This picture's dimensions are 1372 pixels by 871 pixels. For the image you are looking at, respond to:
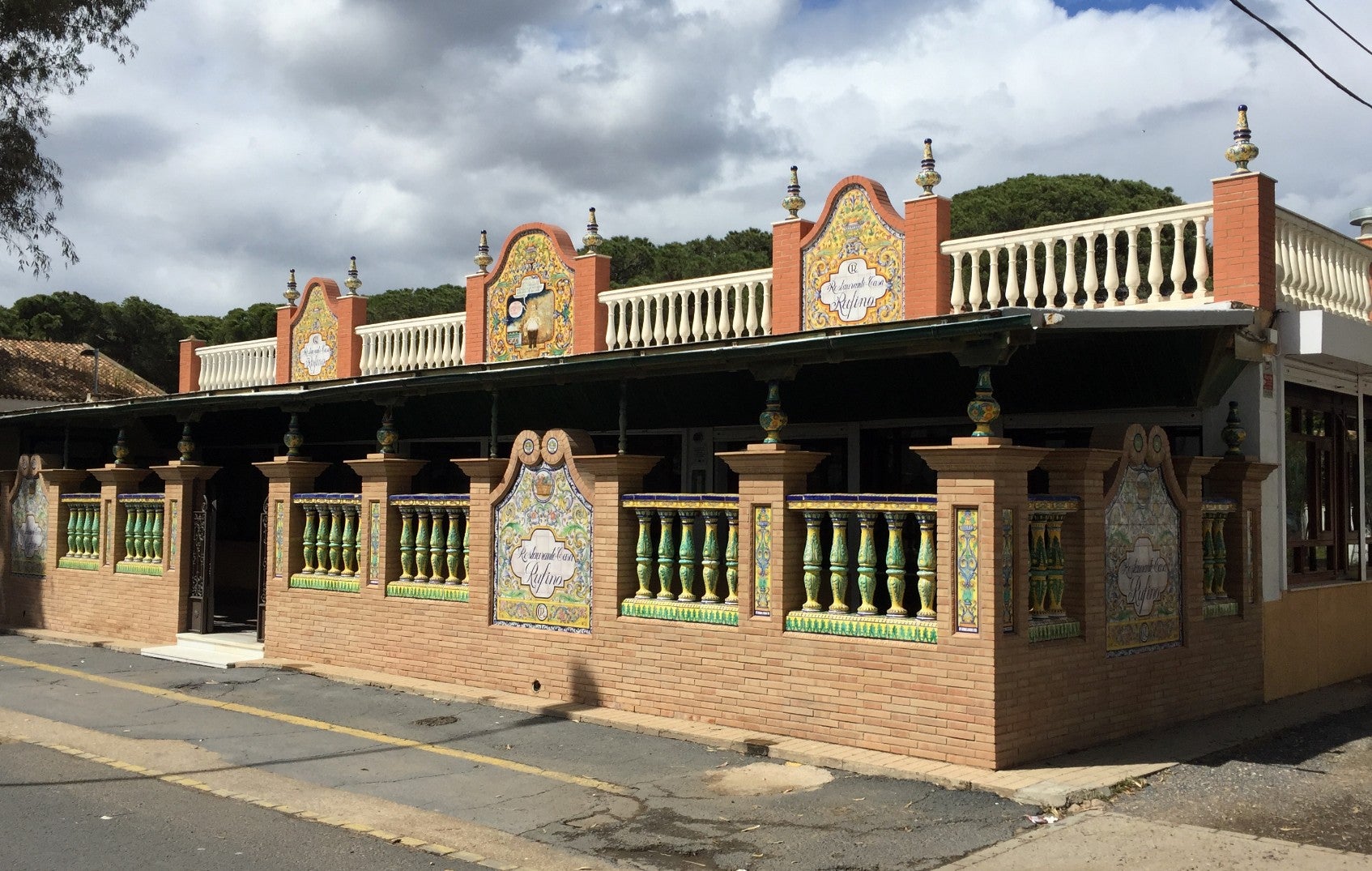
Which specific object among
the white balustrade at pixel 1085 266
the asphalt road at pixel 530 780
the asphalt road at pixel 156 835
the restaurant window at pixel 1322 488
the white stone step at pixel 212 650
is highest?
the white balustrade at pixel 1085 266

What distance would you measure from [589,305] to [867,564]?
24.9ft

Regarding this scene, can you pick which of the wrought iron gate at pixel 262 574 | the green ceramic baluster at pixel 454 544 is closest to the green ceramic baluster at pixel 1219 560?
the green ceramic baluster at pixel 454 544

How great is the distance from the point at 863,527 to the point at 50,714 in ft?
24.8

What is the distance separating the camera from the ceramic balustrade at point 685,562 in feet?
32.5

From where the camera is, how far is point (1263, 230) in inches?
421

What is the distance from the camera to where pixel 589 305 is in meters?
15.6

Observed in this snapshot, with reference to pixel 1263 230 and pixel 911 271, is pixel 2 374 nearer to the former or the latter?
pixel 911 271

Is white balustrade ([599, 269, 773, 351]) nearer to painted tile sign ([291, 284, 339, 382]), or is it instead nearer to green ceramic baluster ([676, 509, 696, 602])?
green ceramic baluster ([676, 509, 696, 602])

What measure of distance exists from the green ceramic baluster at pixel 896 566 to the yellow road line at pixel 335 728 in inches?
92.1

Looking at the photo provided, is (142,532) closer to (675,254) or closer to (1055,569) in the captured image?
(1055,569)

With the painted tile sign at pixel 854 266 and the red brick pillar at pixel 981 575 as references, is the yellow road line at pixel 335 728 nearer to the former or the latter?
the red brick pillar at pixel 981 575

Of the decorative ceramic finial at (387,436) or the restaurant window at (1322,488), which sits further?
the decorative ceramic finial at (387,436)

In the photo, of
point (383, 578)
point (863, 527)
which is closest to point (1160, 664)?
point (863, 527)

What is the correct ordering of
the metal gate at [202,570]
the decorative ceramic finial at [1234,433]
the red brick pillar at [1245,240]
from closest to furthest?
the red brick pillar at [1245,240]
the decorative ceramic finial at [1234,433]
the metal gate at [202,570]
